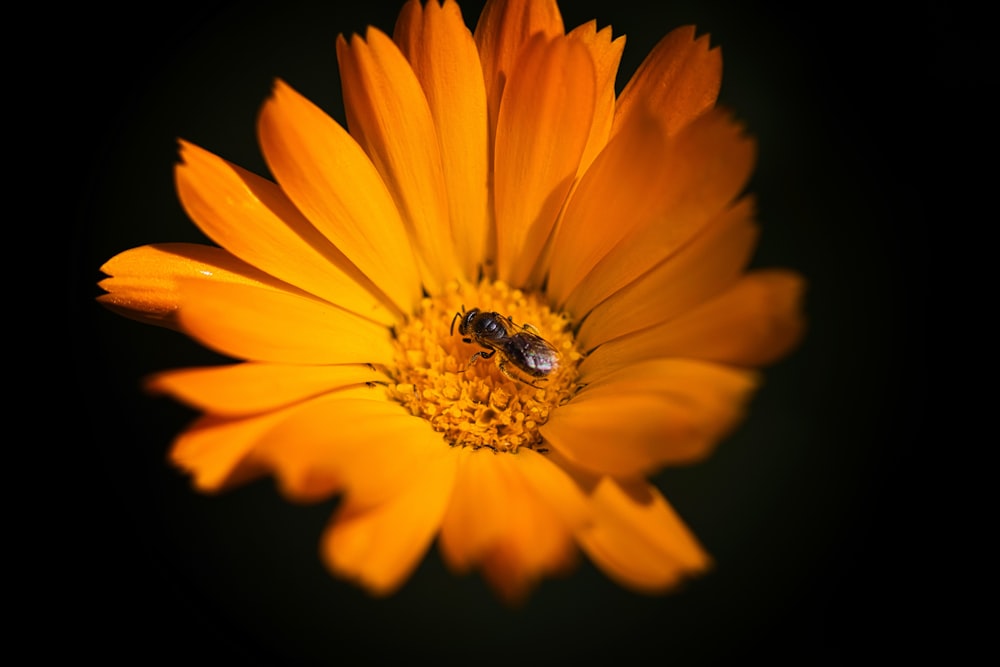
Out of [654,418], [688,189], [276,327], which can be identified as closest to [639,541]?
[654,418]

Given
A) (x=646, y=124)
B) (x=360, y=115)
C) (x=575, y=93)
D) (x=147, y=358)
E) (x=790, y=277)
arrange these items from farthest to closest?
1. (x=147, y=358)
2. (x=360, y=115)
3. (x=575, y=93)
4. (x=646, y=124)
5. (x=790, y=277)

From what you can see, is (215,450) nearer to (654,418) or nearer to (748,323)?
→ (654,418)

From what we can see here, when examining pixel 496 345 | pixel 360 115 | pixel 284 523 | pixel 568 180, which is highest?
pixel 360 115

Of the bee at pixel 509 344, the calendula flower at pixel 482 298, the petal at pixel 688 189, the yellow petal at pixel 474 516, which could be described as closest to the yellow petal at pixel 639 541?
the calendula flower at pixel 482 298

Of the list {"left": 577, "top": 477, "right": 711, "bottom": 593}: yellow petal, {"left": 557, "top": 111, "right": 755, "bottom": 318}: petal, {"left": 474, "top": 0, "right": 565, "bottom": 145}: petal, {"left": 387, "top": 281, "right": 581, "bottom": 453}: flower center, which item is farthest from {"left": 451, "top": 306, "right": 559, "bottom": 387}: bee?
{"left": 474, "top": 0, "right": 565, "bottom": 145}: petal

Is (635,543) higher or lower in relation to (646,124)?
lower

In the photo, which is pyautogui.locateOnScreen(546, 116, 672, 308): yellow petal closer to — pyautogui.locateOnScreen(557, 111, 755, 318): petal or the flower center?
pyautogui.locateOnScreen(557, 111, 755, 318): petal

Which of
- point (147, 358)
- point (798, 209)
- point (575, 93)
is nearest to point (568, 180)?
point (575, 93)

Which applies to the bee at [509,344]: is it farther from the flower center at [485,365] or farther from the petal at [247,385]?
the petal at [247,385]

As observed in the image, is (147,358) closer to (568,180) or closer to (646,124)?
(568,180)
